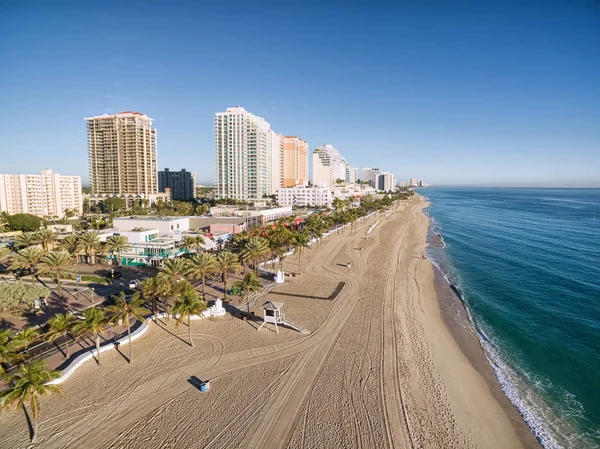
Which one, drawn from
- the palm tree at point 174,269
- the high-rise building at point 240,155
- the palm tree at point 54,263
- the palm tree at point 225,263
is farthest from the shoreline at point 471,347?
the high-rise building at point 240,155

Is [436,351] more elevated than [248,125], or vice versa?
[248,125]

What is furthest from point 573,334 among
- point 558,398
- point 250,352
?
point 250,352

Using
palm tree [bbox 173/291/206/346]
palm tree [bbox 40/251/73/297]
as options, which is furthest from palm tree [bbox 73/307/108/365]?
palm tree [bbox 40/251/73/297]

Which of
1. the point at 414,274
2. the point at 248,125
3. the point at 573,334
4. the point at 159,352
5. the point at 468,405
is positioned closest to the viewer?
the point at 468,405

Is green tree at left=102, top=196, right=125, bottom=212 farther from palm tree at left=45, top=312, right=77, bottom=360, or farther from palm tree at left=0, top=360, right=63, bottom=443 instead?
palm tree at left=0, top=360, right=63, bottom=443

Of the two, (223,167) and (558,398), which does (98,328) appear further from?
(223,167)

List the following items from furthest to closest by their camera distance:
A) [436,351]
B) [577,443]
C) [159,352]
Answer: [436,351], [159,352], [577,443]

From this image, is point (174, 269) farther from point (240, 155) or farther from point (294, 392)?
point (240, 155)
